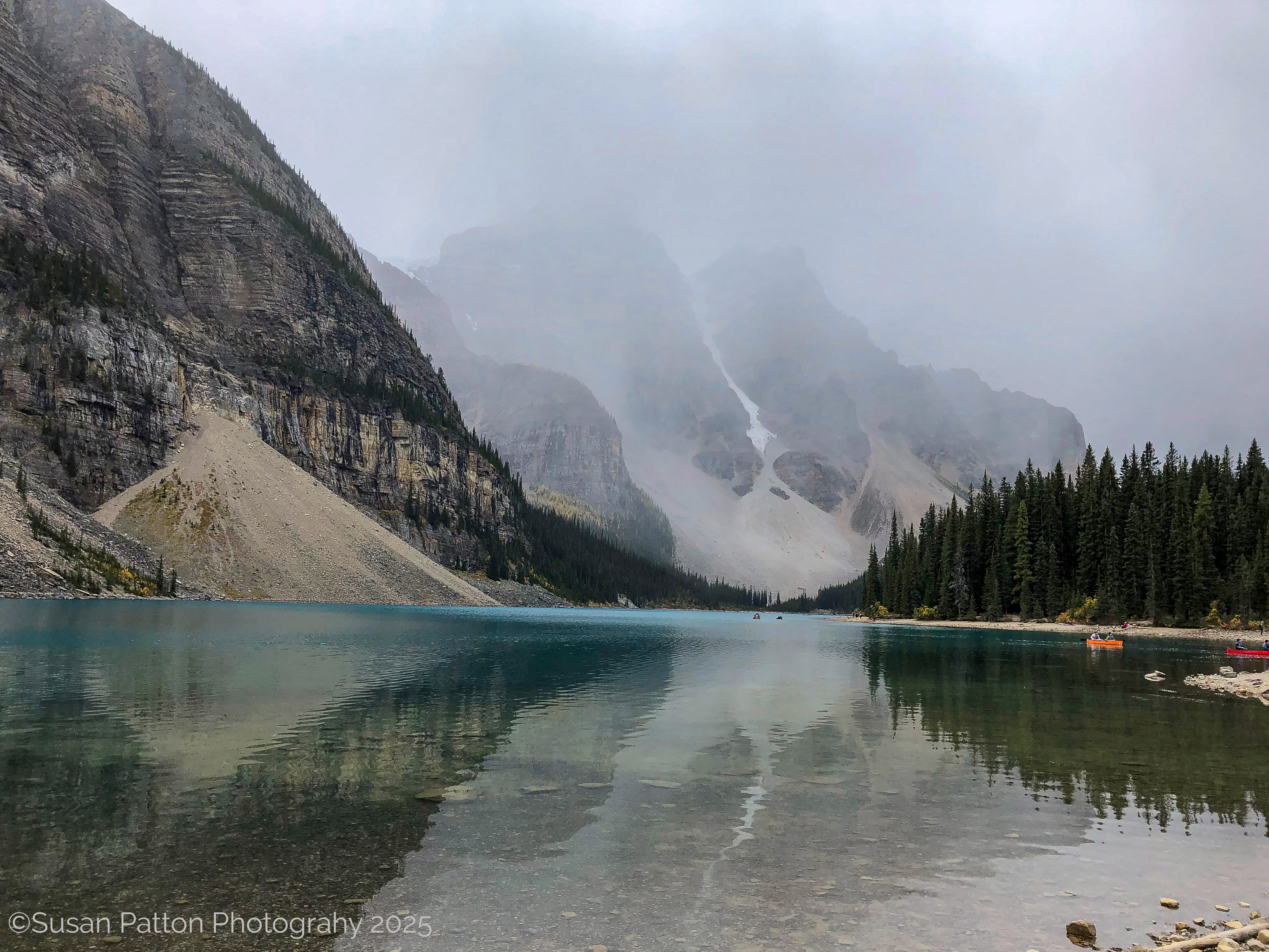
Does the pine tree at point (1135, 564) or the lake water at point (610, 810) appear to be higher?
the pine tree at point (1135, 564)

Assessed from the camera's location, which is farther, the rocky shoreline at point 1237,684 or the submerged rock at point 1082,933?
the rocky shoreline at point 1237,684

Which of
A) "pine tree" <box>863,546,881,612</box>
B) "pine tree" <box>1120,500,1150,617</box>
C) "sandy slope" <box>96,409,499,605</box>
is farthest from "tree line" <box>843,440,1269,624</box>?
"sandy slope" <box>96,409,499,605</box>

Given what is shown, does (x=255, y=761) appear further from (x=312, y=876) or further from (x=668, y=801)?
(x=668, y=801)

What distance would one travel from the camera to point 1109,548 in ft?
336

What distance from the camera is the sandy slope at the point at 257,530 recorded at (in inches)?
4365

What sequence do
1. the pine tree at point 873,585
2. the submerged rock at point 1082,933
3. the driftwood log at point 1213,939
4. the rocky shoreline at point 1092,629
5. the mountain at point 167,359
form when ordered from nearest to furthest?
the driftwood log at point 1213,939 → the submerged rock at point 1082,933 → the rocky shoreline at point 1092,629 → the mountain at point 167,359 → the pine tree at point 873,585

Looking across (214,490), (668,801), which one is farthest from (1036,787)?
(214,490)

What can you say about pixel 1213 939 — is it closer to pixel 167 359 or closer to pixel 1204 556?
pixel 1204 556

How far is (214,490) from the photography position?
395 ft

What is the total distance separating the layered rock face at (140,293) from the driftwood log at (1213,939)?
13599cm

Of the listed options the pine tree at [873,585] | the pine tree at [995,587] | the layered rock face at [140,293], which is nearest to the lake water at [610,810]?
the pine tree at [995,587]

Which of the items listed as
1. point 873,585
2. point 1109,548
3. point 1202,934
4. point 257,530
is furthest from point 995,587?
point 1202,934

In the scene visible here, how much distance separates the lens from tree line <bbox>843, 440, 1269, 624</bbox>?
90.8 metres

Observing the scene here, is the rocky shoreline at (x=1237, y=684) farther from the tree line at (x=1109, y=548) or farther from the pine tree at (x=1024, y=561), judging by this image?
the pine tree at (x=1024, y=561)
